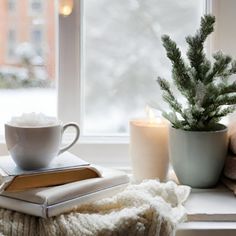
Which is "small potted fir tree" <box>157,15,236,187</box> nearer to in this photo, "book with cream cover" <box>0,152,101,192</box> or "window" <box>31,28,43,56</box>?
"book with cream cover" <box>0,152,101,192</box>

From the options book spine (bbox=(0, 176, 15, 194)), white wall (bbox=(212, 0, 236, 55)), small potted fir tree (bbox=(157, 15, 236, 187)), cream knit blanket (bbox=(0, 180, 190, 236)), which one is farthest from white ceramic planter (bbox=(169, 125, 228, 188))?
book spine (bbox=(0, 176, 15, 194))

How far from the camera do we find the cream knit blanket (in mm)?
940

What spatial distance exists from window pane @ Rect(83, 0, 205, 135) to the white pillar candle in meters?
0.15

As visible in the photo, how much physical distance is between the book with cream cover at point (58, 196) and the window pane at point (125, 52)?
0.37 m

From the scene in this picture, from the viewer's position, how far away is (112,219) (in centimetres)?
97

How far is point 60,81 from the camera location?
1.39 m

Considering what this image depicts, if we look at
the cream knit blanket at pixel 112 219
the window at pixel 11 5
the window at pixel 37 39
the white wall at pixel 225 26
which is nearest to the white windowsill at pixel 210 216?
the cream knit blanket at pixel 112 219

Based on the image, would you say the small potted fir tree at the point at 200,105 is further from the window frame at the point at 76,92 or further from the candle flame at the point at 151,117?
the window frame at the point at 76,92

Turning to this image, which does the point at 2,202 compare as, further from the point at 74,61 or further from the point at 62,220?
the point at 74,61

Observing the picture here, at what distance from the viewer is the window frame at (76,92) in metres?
1.37

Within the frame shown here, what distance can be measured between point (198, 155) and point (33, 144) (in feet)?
1.23

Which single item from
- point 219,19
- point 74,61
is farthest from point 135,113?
point 219,19

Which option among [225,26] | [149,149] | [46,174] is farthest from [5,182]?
[225,26]

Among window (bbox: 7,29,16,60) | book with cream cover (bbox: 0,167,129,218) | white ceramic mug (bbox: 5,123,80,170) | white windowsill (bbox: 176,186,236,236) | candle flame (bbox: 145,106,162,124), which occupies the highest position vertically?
window (bbox: 7,29,16,60)
